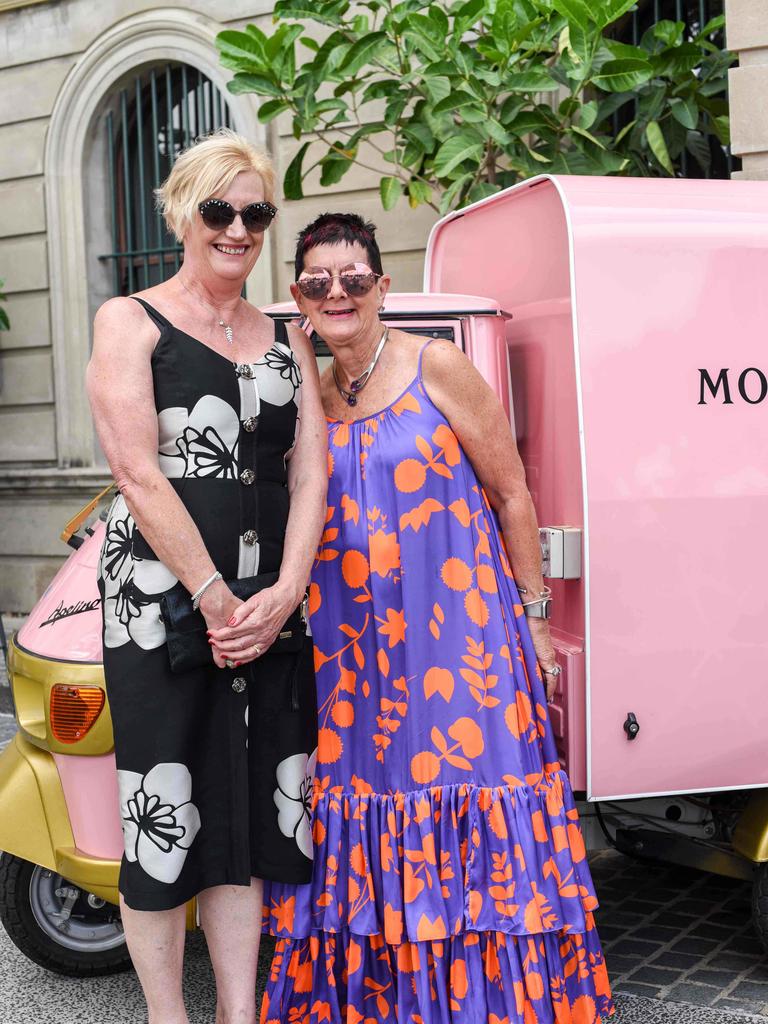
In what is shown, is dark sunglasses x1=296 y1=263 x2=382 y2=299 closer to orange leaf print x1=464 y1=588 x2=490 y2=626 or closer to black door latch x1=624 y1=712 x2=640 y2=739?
orange leaf print x1=464 y1=588 x2=490 y2=626

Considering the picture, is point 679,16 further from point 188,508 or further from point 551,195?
point 188,508

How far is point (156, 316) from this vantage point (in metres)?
2.58

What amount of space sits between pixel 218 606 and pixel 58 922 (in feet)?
5.22

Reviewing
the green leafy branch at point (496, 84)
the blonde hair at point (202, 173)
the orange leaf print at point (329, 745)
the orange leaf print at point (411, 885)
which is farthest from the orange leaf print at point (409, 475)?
the green leafy branch at point (496, 84)

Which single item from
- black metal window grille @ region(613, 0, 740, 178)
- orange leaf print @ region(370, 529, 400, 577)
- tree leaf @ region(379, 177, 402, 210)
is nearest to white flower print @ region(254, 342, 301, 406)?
orange leaf print @ region(370, 529, 400, 577)

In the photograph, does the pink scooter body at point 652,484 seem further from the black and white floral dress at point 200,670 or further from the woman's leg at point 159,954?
the black and white floral dress at point 200,670

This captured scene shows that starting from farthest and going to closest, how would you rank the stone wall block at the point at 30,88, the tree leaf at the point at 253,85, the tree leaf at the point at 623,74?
1. the stone wall block at the point at 30,88
2. the tree leaf at the point at 253,85
3. the tree leaf at the point at 623,74

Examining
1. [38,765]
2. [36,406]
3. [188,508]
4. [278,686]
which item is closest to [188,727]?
[278,686]

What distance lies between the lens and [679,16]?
8070 millimetres

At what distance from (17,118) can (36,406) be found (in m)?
2.81

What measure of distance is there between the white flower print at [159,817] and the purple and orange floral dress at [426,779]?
414mm

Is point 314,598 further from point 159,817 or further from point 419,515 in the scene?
point 159,817

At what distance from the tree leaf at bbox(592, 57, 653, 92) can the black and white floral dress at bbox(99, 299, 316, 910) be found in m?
4.22

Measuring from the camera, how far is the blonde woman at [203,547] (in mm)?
2549
